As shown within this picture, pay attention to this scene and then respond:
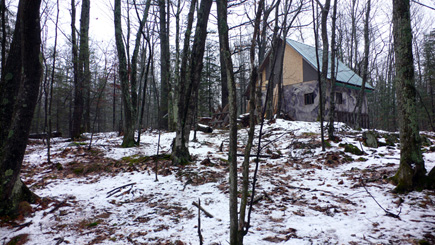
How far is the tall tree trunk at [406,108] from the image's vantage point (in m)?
3.24

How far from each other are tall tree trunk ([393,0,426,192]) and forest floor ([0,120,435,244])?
27 centimetres

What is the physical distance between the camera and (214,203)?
11.1ft

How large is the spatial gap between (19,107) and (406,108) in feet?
19.2

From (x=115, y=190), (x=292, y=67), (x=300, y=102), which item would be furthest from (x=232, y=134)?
(x=292, y=67)

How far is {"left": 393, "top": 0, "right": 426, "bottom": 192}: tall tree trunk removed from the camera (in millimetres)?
3244

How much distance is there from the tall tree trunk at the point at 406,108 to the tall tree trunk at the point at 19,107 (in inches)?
221

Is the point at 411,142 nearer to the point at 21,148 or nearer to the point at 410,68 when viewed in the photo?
the point at 410,68

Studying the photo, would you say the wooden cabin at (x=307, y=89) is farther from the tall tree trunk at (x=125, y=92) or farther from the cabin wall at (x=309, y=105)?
the tall tree trunk at (x=125, y=92)

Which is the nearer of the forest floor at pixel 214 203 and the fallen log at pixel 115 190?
the forest floor at pixel 214 203

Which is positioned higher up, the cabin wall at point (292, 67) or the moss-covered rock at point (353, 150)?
the cabin wall at point (292, 67)

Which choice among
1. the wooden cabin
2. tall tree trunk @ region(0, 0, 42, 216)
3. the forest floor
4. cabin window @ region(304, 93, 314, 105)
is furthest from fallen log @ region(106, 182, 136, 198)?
cabin window @ region(304, 93, 314, 105)

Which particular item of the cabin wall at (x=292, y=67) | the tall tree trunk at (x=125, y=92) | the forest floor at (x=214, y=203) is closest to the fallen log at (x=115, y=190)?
the forest floor at (x=214, y=203)

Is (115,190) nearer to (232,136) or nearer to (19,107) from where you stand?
(19,107)

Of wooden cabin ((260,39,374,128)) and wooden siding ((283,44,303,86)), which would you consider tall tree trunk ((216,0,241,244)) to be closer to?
wooden cabin ((260,39,374,128))
